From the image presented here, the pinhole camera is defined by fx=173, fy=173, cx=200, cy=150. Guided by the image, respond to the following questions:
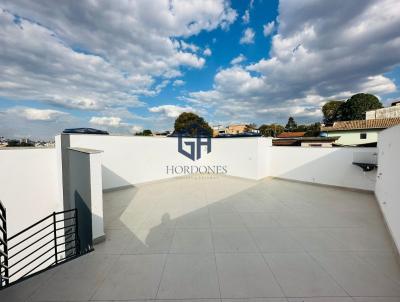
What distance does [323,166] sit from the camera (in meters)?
6.53

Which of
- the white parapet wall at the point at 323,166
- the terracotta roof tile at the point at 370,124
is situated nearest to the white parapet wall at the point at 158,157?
the white parapet wall at the point at 323,166

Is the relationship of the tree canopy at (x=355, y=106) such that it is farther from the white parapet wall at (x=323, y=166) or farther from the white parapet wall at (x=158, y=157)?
the white parapet wall at (x=158, y=157)

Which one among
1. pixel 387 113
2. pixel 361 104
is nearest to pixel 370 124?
pixel 387 113

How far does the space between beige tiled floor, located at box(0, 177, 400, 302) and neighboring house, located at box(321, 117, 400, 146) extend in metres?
18.5

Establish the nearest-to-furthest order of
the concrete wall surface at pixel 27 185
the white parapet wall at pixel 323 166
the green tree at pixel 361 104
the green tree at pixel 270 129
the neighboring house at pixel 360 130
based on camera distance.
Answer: the concrete wall surface at pixel 27 185 → the white parapet wall at pixel 323 166 → the neighboring house at pixel 360 130 → the green tree at pixel 361 104 → the green tree at pixel 270 129

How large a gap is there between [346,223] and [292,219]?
103cm

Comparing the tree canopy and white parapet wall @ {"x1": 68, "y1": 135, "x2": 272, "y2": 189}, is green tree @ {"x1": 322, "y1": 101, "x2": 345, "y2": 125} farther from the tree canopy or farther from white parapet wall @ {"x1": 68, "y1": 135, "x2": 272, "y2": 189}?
white parapet wall @ {"x1": 68, "y1": 135, "x2": 272, "y2": 189}

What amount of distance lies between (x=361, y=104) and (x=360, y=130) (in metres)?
14.9

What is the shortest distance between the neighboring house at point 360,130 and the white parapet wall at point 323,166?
1471 centimetres

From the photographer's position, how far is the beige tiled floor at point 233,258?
1854 millimetres

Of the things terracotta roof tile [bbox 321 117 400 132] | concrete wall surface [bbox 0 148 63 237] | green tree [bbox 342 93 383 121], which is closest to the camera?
concrete wall surface [bbox 0 148 63 237]

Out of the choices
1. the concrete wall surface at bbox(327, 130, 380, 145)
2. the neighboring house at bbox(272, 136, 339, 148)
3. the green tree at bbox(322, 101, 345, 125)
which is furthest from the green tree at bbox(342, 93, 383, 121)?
the neighboring house at bbox(272, 136, 339, 148)

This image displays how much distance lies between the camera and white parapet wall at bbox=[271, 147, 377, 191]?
5767 millimetres

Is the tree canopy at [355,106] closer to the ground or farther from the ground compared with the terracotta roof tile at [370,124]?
farther from the ground
